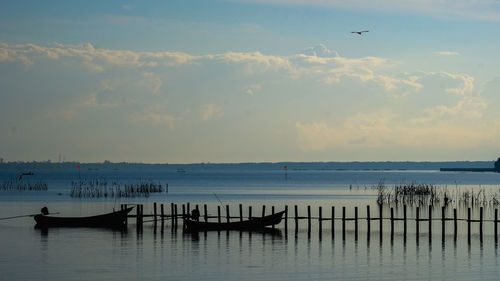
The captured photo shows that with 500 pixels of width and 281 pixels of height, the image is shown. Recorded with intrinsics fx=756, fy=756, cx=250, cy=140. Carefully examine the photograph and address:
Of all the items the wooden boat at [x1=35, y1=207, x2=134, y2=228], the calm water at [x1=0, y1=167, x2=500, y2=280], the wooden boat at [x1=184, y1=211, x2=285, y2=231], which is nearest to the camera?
the calm water at [x1=0, y1=167, x2=500, y2=280]

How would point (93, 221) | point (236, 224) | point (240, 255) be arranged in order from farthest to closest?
point (93, 221)
point (236, 224)
point (240, 255)

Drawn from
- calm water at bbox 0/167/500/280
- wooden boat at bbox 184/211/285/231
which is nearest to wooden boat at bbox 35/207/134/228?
calm water at bbox 0/167/500/280

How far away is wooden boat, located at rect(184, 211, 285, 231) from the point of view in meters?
48.2

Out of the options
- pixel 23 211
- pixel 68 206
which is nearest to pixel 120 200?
pixel 68 206

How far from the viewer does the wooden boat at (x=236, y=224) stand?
158 feet

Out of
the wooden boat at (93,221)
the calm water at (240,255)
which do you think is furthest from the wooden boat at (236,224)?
the wooden boat at (93,221)

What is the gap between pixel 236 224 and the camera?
48.3 m

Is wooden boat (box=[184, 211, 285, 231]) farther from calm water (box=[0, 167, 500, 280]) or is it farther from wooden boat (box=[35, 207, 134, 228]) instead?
wooden boat (box=[35, 207, 134, 228])

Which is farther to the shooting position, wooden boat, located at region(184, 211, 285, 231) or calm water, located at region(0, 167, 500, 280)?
wooden boat, located at region(184, 211, 285, 231)

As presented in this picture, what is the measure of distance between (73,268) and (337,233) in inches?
760

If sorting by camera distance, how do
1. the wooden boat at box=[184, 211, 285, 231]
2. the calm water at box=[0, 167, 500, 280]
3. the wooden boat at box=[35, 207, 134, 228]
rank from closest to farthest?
the calm water at box=[0, 167, 500, 280] → the wooden boat at box=[184, 211, 285, 231] → the wooden boat at box=[35, 207, 134, 228]

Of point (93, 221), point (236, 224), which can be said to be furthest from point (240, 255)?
point (93, 221)

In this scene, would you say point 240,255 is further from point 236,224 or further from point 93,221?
point 93,221

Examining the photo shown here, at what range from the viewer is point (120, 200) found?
8694 cm
